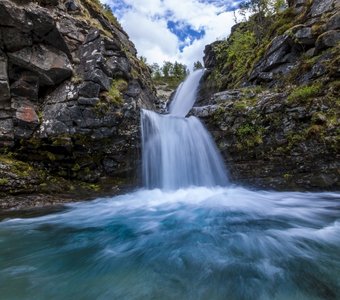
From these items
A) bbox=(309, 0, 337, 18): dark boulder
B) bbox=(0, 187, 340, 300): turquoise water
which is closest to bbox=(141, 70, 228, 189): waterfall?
bbox=(0, 187, 340, 300): turquoise water

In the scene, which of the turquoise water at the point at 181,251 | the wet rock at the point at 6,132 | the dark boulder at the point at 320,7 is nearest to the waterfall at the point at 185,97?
the dark boulder at the point at 320,7

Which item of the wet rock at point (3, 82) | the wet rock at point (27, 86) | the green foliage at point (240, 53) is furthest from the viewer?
the green foliage at point (240, 53)

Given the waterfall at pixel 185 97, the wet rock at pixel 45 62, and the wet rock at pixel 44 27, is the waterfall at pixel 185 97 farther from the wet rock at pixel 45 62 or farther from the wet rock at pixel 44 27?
the wet rock at pixel 44 27

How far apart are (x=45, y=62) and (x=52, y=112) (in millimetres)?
1846

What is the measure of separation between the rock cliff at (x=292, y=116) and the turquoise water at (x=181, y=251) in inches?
40.2

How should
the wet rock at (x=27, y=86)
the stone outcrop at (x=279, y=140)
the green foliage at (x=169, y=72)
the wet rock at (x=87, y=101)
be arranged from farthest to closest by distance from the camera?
the green foliage at (x=169, y=72) → the wet rock at (x=87, y=101) → the wet rock at (x=27, y=86) → the stone outcrop at (x=279, y=140)

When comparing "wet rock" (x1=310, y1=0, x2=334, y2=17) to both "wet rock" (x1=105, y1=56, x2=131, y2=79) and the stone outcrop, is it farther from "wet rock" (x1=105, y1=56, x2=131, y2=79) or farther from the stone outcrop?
"wet rock" (x1=105, y1=56, x2=131, y2=79)

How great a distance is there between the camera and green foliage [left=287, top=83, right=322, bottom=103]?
27.5 ft

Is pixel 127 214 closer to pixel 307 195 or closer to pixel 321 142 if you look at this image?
pixel 307 195

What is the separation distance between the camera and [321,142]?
7672 mm

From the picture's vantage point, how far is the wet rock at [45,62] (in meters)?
8.43

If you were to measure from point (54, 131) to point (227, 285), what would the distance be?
7.33m

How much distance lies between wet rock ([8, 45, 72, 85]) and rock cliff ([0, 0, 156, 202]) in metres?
0.01

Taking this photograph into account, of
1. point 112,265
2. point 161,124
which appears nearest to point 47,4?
point 161,124
